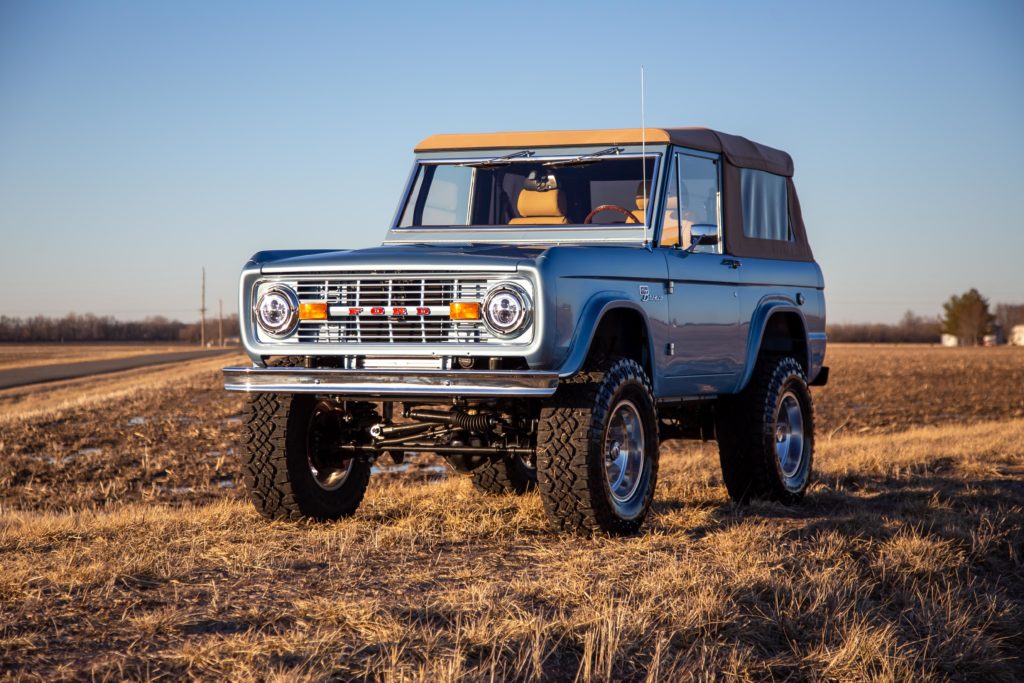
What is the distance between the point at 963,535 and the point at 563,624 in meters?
3.62

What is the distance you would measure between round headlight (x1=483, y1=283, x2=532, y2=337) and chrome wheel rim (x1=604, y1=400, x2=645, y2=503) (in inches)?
36.0

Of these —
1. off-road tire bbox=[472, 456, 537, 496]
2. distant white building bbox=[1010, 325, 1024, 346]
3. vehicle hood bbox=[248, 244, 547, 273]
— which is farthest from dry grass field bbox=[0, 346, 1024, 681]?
distant white building bbox=[1010, 325, 1024, 346]

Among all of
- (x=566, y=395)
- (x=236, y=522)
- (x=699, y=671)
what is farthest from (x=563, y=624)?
(x=236, y=522)

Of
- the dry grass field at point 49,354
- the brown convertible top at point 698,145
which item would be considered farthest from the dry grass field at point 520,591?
the dry grass field at point 49,354

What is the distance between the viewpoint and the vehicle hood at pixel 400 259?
6.61 m

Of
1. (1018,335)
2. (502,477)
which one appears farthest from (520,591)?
(1018,335)

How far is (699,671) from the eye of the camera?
4703 mm

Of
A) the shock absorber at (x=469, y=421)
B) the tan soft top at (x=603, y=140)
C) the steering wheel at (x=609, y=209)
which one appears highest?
the tan soft top at (x=603, y=140)

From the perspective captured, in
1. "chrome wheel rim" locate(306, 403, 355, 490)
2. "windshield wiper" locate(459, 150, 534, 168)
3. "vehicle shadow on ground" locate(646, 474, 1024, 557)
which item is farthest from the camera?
"windshield wiper" locate(459, 150, 534, 168)

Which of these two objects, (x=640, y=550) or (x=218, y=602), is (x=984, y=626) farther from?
(x=218, y=602)

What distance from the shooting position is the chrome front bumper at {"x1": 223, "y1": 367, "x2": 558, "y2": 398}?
634 cm

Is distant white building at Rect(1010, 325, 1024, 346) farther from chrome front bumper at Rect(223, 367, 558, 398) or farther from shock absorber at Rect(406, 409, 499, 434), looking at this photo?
chrome front bumper at Rect(223, 367, 558, 398)

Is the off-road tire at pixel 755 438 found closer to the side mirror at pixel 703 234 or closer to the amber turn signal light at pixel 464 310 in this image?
the side mirror at pixel 703 234

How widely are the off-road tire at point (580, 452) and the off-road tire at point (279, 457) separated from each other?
5.25ft
